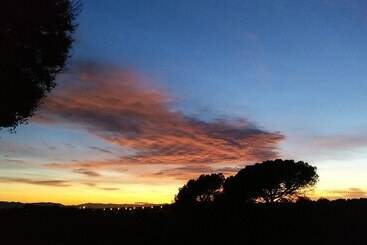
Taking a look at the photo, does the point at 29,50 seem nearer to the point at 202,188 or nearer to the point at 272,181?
the point at 272,181

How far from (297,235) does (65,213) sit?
26.1m

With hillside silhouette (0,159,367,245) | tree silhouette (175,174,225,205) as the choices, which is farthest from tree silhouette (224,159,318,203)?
tree silhouette (175,174,225,205)

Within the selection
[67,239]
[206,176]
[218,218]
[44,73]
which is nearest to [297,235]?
[218,218]

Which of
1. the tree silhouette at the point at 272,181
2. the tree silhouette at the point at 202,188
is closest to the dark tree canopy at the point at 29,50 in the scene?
the tree silhouette at the point at 272,181

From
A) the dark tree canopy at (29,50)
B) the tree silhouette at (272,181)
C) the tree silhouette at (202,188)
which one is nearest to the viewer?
the dark tree canopy at (29,50)

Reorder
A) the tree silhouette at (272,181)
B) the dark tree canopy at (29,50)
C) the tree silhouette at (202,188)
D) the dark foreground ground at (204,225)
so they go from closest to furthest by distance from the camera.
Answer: the dark tree canopy at (29,50), the dark foreground ground at (204,225), the tree silhouette at (272,181), the tree silhouette at (202,188)

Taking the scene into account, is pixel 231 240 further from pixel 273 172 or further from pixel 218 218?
pixel 273 172

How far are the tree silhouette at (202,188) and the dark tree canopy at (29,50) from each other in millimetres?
36293

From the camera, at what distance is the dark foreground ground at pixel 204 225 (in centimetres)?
2981

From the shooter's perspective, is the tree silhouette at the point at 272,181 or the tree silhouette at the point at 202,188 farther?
the tree silhouette at the point at 202,188

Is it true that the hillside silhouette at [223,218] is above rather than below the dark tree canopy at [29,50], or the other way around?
below

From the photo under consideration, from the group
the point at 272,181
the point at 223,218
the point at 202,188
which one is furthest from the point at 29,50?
the point at 202,188

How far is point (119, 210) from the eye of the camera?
45.3 m

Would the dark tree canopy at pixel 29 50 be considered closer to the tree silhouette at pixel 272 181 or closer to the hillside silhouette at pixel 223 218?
the hillside silhouette at pixel 223 218
